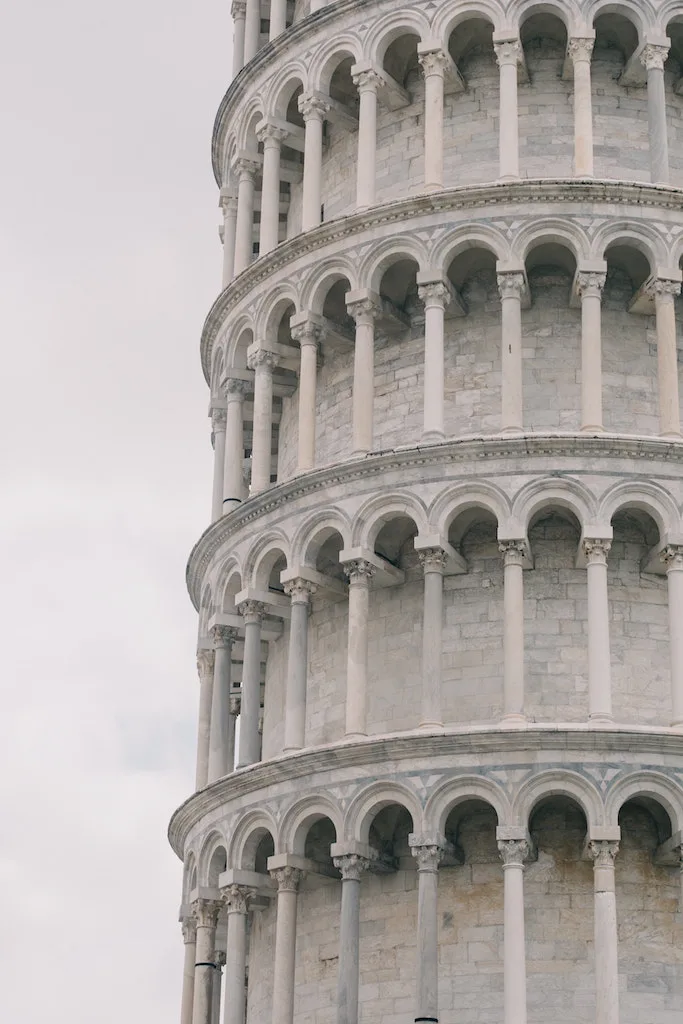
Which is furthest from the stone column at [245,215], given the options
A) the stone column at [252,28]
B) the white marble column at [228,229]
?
the stone column at [252,28]

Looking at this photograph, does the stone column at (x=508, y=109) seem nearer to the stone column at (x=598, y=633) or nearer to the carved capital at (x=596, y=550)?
the carved capital at (x=596, y=550)

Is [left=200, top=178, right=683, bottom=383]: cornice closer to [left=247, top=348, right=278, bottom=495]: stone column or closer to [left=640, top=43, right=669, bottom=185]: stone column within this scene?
[left=640, top=43, right=669, bottom=185]: stone column

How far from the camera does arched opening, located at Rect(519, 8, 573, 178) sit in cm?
2883

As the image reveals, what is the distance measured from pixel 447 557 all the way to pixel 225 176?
10299 millimetres

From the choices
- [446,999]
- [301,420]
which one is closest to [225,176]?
[301,420]

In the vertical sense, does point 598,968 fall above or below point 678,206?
below

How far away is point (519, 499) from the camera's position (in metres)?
25.7

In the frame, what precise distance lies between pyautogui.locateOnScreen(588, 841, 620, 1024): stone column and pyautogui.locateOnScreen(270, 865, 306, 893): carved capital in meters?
3.97

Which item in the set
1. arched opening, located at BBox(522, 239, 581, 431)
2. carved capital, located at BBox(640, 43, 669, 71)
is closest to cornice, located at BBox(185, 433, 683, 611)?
arched opening, located at BBox(522, 239, 581, 431)

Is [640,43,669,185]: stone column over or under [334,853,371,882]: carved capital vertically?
over

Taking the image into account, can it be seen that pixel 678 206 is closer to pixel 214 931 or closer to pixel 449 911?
pixel 449 911

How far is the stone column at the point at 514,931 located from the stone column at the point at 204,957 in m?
5.31

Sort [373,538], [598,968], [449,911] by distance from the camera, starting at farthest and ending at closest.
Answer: [373,538] → [449,911] → [598,968]

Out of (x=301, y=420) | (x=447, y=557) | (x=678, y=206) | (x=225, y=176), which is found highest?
(x=225, y=176)
